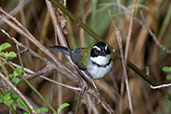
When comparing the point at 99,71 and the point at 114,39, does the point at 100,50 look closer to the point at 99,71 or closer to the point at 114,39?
the point at 99,71

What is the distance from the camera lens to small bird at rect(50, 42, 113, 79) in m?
2.58

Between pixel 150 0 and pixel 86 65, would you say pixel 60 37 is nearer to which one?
pixel 86 65

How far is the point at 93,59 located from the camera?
276 cm

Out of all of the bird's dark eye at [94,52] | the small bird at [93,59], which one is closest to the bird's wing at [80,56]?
the small bird at [93,59]

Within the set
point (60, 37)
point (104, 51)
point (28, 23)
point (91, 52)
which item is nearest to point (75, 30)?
point (28, 23)

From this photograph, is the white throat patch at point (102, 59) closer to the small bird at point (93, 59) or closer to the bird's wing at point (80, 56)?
the small bird at point (93, 59)

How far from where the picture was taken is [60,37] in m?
2.03

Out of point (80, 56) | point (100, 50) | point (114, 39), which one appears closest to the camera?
point (100, 50)

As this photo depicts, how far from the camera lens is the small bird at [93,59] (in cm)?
258

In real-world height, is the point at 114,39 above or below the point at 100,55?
below

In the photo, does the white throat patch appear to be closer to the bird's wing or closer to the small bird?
the small bird

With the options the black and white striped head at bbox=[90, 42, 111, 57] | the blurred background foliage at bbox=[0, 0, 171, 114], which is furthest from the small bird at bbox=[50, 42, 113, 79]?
Result: the blurred background foliage at bbox=[0, 0, 171, 114]

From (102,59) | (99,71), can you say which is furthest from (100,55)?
(99,71)

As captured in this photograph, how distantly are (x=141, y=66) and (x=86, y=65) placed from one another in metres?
1.02
